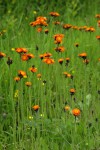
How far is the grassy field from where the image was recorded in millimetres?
2771

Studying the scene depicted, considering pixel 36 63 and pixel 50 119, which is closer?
pixel 50 119

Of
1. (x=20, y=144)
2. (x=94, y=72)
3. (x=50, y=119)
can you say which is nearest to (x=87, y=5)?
(x=94, y=72)

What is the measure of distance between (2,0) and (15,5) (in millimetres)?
178

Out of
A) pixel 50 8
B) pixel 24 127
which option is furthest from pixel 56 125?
pixel 50 8

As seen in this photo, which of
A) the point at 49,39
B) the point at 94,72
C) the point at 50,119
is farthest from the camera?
the point at 49,39

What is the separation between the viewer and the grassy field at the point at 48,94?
2771mm

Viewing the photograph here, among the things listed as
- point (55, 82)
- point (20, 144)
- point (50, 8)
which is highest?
point (50, 8)

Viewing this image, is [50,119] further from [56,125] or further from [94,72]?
[94,72]

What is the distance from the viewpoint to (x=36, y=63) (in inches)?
145

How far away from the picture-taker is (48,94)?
10.8ft

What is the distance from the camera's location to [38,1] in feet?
18.6

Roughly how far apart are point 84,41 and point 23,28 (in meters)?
0.82

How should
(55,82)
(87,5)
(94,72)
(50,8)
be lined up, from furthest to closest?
(87,5) → (50,8) → (94,72) → (55,82)

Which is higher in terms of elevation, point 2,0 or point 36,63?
point 2,0
